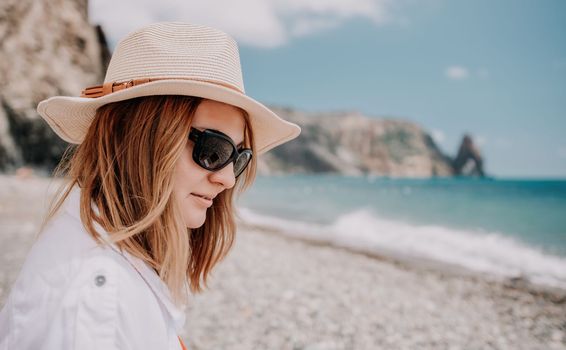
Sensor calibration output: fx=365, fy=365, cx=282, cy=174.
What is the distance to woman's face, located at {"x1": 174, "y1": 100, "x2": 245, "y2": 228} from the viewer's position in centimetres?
153

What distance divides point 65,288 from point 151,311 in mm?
243

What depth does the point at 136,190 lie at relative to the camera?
4.59ft

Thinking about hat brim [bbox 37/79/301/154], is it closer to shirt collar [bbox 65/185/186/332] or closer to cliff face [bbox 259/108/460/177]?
shirt collar [bbox 65/185/186/332]

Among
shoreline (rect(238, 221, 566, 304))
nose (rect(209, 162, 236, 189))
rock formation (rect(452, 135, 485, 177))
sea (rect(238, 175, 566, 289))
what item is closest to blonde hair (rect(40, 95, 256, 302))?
nose (rect(209, 162, 236, 189))

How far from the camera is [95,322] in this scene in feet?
3.15

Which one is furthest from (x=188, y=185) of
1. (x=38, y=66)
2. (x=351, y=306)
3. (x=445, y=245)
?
(x=38, y=66)

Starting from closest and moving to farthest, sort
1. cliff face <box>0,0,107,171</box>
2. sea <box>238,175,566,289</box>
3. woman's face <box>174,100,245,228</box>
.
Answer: woman's face <box>174,100,245,228</box>, sea <box>238,175,566,289</box>, cliff face <box>0,0,107,171</box>

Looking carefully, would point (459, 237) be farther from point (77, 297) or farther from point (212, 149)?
point (77, 297)

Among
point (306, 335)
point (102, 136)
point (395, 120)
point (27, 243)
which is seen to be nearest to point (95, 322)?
point (102, 136)

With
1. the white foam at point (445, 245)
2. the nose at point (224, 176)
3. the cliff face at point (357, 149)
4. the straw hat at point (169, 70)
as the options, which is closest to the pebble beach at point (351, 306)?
the white foam at point (445, 245)

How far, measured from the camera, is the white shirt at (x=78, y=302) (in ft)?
3.12

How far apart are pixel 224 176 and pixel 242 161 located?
292 mm

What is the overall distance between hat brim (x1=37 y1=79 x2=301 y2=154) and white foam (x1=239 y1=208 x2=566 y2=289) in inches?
381

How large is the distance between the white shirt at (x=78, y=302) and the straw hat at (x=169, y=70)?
59cm
